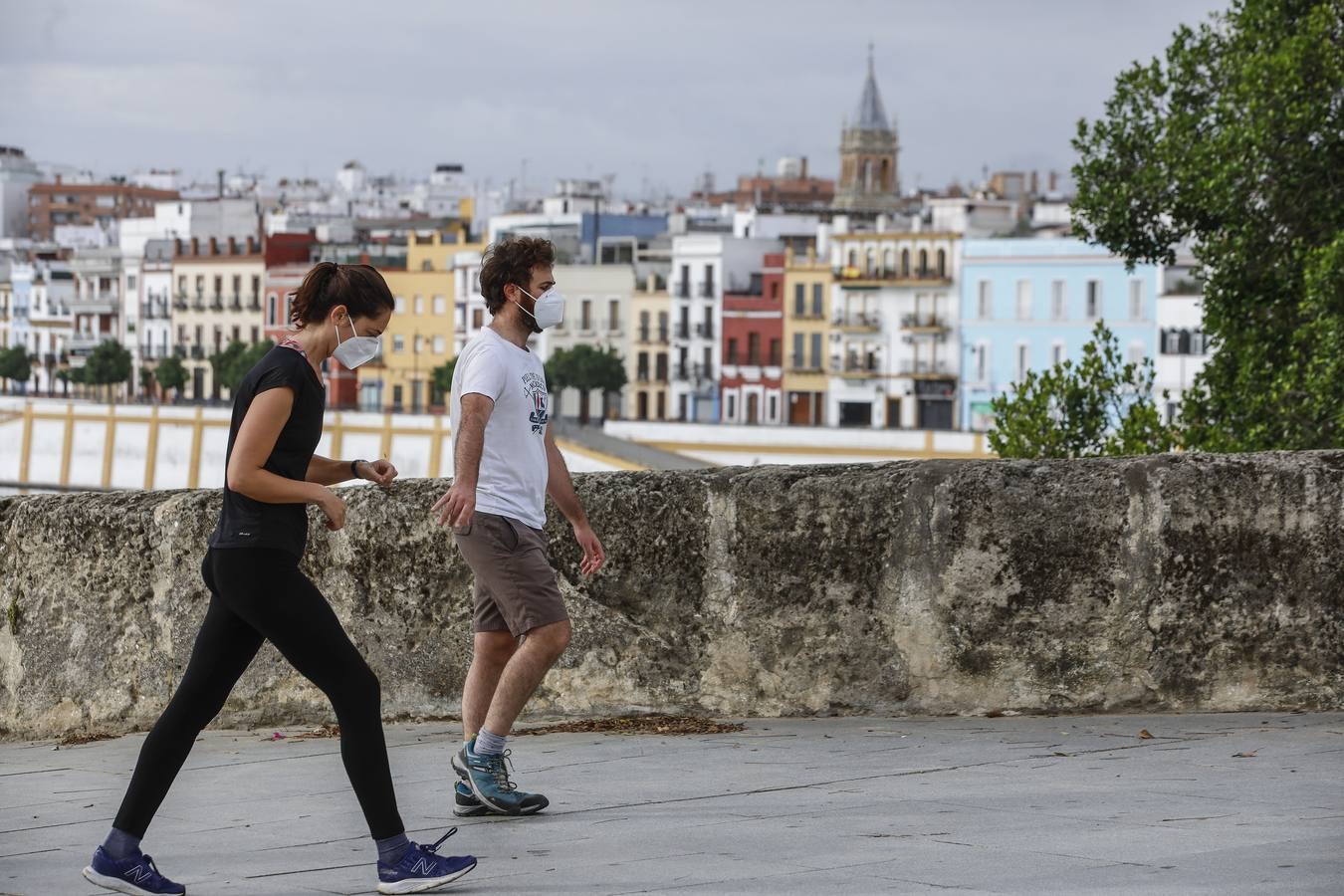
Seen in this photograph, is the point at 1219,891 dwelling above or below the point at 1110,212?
below

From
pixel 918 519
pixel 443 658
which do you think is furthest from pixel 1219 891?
pixel 443 658

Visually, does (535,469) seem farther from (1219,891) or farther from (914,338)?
(914,338)

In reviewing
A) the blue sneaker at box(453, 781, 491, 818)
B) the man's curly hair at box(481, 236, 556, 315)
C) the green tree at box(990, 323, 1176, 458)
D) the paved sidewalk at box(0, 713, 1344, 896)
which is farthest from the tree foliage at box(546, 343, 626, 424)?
the blue sneaker at box(453, 781, 491, 818)

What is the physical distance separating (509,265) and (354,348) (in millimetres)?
1023

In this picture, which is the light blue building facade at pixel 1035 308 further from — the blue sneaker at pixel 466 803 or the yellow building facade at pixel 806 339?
the blue sneaker at pixel 466 803

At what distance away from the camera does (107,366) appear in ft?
425

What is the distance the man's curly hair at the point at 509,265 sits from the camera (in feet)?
23.2

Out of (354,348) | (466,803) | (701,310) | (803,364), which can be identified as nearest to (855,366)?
(803,364)

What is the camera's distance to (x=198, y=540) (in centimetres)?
908

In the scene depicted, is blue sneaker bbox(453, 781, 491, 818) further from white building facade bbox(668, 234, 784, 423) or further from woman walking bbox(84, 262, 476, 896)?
white building facade bbox(668, 234, 784, 423)

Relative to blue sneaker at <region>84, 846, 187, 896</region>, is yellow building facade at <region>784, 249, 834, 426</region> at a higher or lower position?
higher

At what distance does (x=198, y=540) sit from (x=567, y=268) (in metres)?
113

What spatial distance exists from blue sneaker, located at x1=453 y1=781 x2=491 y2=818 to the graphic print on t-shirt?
3.72 ft

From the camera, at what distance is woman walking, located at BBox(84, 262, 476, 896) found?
19.0ft
